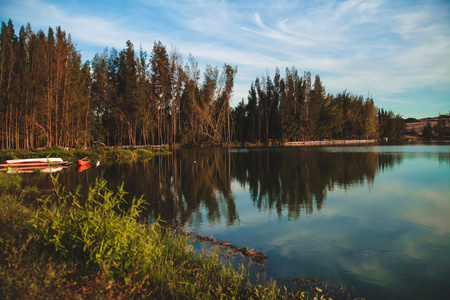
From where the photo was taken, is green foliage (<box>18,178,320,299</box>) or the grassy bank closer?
the grassy bank

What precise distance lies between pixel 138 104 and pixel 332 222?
3377cm

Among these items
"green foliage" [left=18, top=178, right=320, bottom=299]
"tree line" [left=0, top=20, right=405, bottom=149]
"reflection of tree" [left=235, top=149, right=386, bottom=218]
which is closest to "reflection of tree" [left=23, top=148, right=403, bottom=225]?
"reflection of tree" [left=235, top=149, right=386, bottom=218]

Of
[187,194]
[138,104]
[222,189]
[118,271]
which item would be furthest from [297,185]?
[138,104]

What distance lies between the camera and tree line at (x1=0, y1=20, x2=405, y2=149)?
26.5 m

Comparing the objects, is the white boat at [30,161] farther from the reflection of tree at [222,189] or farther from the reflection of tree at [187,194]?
the reflection of tree at [187,194]

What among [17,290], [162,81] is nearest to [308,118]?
[162,81]

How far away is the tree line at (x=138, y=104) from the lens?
26.5m

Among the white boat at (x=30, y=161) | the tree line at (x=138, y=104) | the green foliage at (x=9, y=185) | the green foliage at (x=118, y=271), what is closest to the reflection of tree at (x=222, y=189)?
the green foliage at (x=9, y=185)

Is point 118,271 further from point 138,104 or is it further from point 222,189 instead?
point 138,104

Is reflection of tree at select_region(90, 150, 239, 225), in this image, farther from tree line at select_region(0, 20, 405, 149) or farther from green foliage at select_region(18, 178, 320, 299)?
tree line at select_region(0, 20, 405, 149)

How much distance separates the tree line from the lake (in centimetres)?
1571

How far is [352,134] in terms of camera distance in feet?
257

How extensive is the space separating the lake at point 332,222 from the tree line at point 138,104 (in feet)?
51.6

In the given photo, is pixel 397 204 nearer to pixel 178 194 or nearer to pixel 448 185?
pixel 448 185
